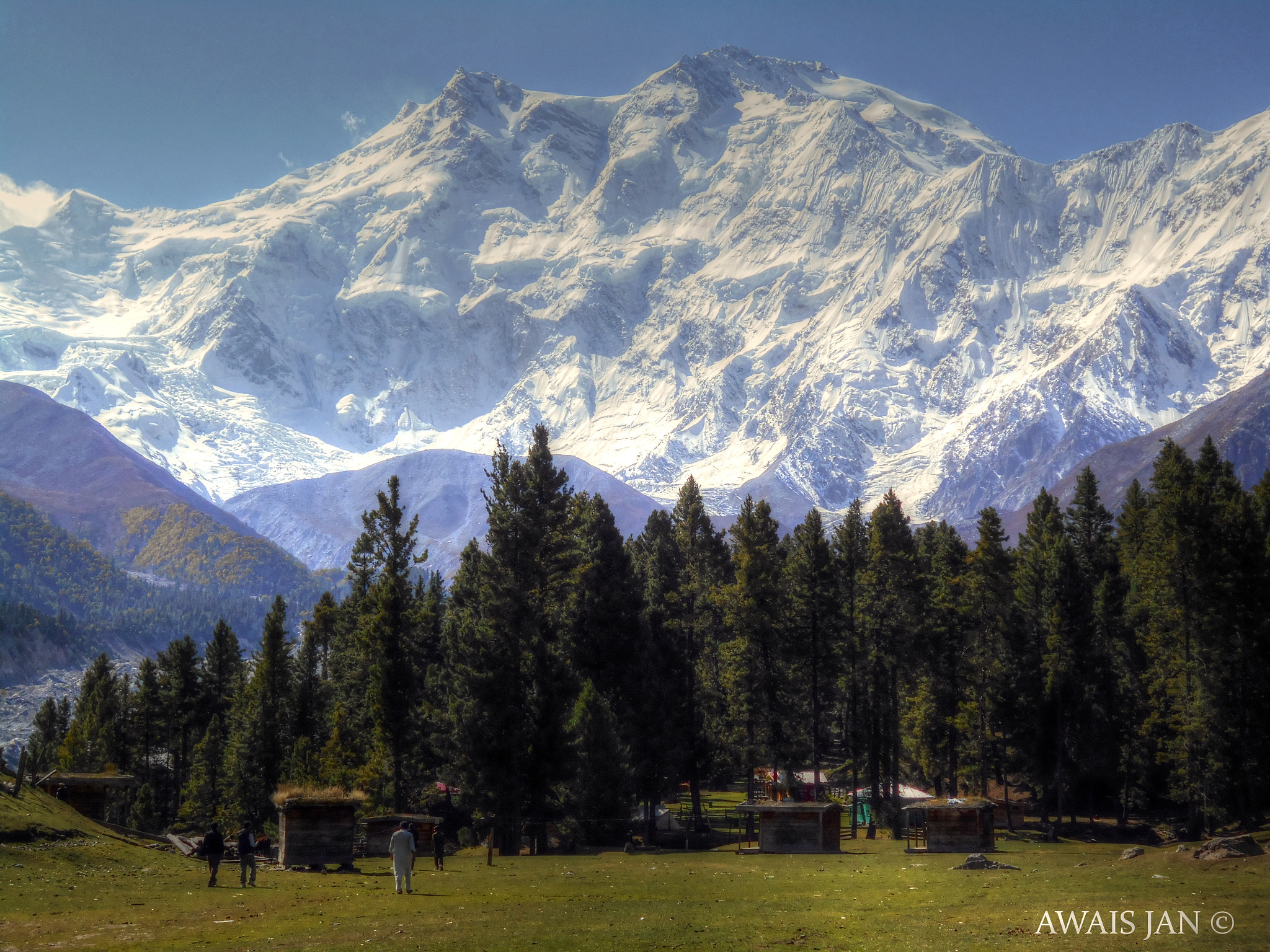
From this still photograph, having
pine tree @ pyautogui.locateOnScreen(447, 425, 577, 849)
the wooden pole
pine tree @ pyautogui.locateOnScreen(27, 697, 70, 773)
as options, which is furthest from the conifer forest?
pine tree @ pyautogui.locateOnScreen(27, 697, 70, 773)

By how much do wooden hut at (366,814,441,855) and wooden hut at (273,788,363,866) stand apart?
5.02m

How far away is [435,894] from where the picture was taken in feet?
112

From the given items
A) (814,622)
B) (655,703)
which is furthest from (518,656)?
(814,622)

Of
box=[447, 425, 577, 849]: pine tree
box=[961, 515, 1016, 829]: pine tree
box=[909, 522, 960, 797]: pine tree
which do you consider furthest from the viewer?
box=[961, 515, 1016, 829]: pine tree

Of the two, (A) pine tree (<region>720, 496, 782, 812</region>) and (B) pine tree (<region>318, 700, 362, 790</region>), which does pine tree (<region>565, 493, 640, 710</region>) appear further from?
(B) pine tree (<region>318, 700, 362, 790</region>)

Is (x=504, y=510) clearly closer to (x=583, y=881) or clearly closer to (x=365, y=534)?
(x=365, y=534)

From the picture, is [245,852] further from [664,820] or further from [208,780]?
[208,780]

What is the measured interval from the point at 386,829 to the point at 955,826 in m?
26.6

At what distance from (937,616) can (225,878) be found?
4907 cm

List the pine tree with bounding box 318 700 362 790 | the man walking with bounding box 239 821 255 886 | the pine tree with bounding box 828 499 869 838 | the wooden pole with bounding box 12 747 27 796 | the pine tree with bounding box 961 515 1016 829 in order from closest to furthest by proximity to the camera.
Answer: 1. the man walking with bounding box 239 821 255 886
2. the wooden pole with bounding box 12 747 27 796
3. the pine tree with bounding box 318 700 362 790
4. the pine tree with bounding box 828 499 869 838
5. the pine tree with bounding box 961 515 1016 829

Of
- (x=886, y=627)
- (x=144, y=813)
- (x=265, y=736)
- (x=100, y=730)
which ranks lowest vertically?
(x=144, y=813)

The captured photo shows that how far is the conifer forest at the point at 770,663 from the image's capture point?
56.5 meters

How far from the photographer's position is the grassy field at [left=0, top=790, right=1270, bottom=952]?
24.6 metres

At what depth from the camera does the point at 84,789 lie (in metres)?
54.0
